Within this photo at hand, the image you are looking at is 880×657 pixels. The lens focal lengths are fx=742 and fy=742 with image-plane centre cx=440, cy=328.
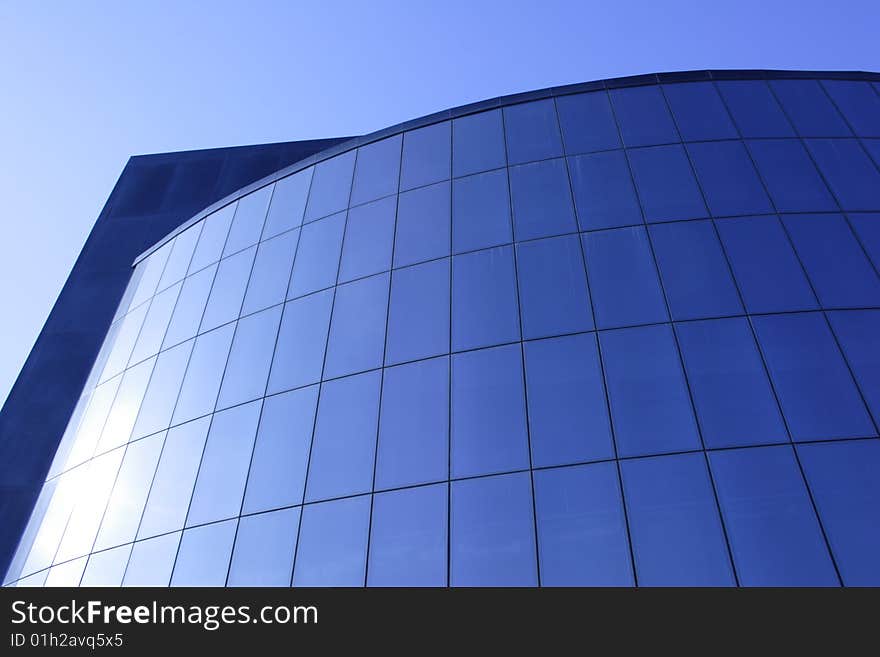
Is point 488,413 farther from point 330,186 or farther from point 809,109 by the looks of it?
point 809,109

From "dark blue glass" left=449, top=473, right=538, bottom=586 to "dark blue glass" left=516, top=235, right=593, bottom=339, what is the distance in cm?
365

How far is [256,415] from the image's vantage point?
17.5 meters

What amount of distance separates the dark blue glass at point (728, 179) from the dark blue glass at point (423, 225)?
6.44m

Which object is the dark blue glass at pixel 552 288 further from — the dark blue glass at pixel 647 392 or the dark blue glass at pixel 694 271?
the dark blue glass at pixel 694 271

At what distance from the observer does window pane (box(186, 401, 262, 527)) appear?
1625 cm

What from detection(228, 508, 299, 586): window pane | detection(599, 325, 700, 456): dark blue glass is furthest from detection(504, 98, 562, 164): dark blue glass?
detection(228, 508, 299, 586): window pane

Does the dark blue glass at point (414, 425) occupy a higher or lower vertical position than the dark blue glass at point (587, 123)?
lower

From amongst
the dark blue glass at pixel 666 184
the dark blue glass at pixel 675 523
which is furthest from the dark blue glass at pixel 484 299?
the dark blue glass at pixel 675 523

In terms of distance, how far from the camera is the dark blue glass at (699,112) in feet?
63.9
